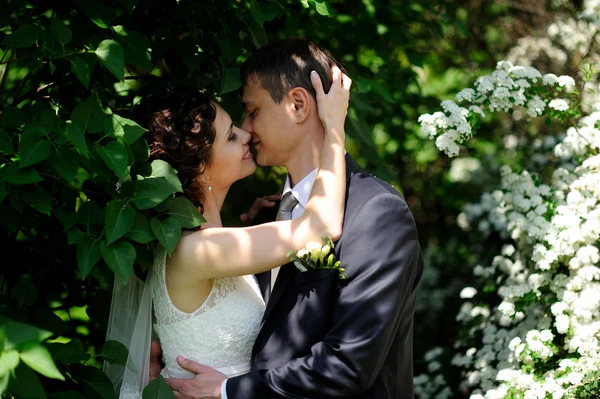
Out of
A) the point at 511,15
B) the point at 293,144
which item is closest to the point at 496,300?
the point at 293,144

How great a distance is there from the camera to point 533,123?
666 cm

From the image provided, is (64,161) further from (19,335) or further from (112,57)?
(19,335)

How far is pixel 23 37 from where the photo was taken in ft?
7.55

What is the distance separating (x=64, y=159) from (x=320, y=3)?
1.21 meters

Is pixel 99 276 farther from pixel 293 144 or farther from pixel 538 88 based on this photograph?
pixel 538 88

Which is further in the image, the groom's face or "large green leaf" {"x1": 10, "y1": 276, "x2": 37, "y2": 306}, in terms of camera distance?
the groom's face

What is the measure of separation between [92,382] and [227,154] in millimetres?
1008

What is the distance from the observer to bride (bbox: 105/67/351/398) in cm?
267

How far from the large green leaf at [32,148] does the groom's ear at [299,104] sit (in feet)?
3.36

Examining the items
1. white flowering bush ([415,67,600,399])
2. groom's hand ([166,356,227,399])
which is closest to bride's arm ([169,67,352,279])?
groom's hand ([166,356,227,399])

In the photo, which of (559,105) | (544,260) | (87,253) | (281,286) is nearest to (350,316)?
(281,286)

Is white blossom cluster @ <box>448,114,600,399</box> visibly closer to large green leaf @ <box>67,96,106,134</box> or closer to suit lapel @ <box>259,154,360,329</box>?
suit lapel @ <box>259,154,360,329</box>

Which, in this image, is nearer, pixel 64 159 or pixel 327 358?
pixel 64 159

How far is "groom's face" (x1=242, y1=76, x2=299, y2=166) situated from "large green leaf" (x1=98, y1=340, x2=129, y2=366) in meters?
0.98
